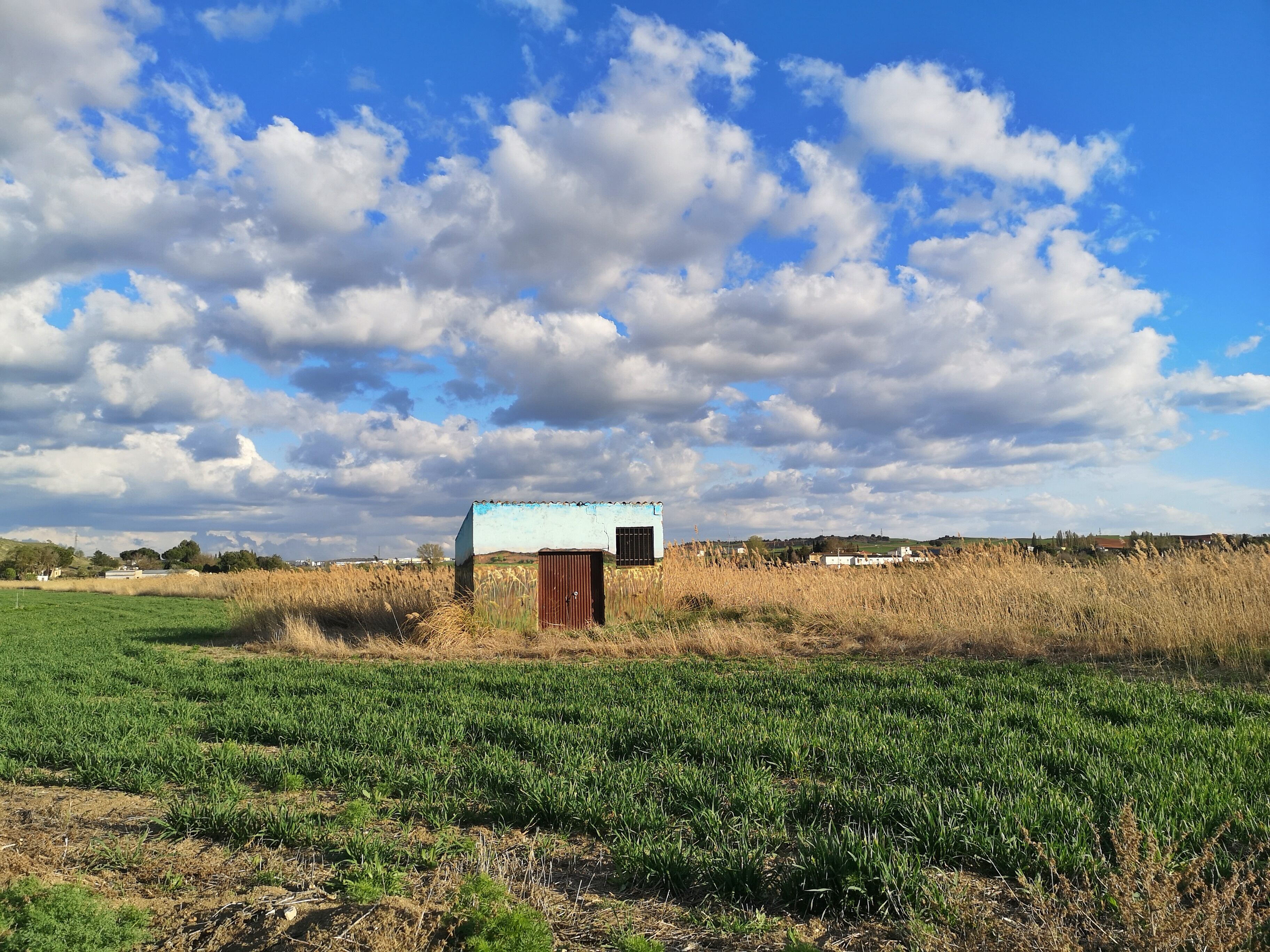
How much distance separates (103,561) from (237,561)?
55819mm

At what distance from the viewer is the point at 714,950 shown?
312 cm

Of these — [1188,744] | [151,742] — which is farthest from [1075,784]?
[151,742]

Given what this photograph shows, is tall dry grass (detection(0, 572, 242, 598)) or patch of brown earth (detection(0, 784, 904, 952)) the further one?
tall dry grass (detection(0, 572, 242, 598))

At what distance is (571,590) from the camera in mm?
18219

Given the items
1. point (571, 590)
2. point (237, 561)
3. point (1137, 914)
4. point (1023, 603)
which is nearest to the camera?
point (1137, 914)

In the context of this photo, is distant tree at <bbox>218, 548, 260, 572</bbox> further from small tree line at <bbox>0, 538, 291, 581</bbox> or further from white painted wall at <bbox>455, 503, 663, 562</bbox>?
white painted wall at <bbox>455, 503, 663, 562</bbox>

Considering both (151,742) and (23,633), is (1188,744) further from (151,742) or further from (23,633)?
(23,633)

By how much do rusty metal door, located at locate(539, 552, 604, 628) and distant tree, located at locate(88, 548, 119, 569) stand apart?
129606 millimetres

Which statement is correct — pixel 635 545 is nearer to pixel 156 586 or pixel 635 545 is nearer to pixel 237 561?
pixel 156 586

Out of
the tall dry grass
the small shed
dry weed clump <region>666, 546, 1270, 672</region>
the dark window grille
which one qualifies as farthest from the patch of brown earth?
the tall dry grass

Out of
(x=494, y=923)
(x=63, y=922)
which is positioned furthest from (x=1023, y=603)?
(x=63, y=922)

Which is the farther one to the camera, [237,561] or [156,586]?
[237,561]

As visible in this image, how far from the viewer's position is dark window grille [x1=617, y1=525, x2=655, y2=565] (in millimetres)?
18891

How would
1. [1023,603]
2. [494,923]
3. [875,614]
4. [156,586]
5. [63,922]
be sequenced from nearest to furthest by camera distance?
[494,923]
[63,922]
[1023,603]
[875,614]
[156,586]
